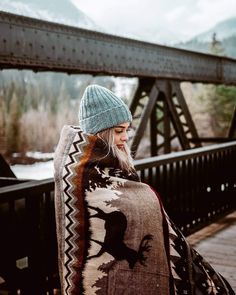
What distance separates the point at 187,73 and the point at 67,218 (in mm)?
9854

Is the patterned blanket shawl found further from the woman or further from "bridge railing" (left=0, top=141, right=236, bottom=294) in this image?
"bridge railing" (left=0, top=141, right=236, bottom=294)

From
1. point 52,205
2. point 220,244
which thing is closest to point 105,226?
point 52,205

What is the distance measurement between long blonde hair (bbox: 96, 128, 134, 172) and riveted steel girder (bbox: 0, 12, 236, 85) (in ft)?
14.7

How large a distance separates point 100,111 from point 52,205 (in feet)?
6.23

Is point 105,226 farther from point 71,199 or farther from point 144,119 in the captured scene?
point 144,119

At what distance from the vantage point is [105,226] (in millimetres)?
2166

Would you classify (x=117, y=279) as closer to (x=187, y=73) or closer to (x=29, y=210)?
(x=29, y=210)

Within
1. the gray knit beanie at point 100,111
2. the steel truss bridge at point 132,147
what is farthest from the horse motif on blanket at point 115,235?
the steel truss bridge at point 132,147

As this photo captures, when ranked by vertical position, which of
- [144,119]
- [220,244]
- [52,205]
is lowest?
[220,244]

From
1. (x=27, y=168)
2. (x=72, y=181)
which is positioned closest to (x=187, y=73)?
(x=72, y=181)

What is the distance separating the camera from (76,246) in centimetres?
224

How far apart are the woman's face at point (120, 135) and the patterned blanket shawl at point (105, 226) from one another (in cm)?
10

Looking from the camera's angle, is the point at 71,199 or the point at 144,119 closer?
Answer: the point at 71,199

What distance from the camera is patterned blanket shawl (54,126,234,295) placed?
2.17 metres
